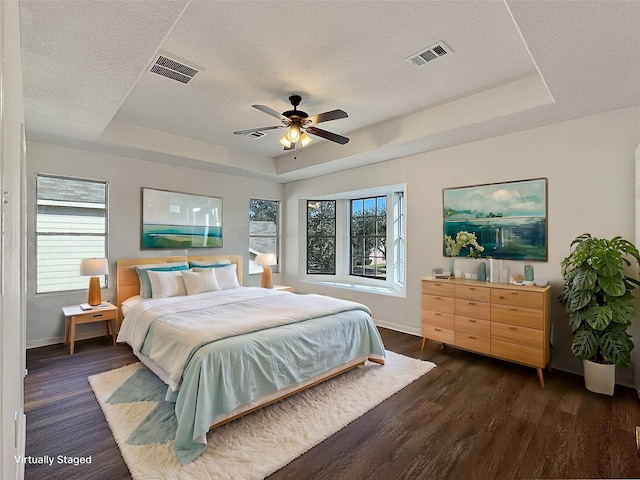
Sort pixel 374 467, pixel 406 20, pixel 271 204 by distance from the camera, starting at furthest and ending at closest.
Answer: pixel 271 204 → pixel 406 20 → pixel 374 467

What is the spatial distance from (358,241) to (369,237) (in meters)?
0.28

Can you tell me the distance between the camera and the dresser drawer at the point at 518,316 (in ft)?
10.0

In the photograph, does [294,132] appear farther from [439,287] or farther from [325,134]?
[439,287]

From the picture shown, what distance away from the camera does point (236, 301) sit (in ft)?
12.2

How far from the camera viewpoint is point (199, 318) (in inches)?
119

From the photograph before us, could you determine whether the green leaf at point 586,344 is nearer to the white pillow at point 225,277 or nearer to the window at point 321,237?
the window at point 321,237

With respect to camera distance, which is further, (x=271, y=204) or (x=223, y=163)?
(x=271, y=204)

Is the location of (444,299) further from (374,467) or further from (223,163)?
(223,163)

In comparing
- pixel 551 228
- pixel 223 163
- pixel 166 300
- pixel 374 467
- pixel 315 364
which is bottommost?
pixel 374 467

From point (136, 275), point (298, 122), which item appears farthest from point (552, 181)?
point (136, 275)

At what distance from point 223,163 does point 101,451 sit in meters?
3.94

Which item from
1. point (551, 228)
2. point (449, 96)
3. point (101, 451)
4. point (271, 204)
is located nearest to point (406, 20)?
point (449, 96)

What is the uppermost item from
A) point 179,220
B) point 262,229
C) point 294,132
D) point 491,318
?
point 294,132

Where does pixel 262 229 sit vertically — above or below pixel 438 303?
above
